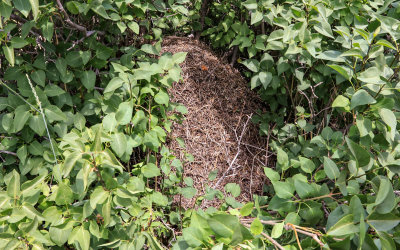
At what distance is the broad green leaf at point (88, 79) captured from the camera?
169cm

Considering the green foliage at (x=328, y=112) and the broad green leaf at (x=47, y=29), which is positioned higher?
the broad green leaf at (x=47, y=29)

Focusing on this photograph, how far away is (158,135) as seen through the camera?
168 centimetres

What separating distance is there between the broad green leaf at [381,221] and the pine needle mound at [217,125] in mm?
1075

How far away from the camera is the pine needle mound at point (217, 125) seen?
2.19m

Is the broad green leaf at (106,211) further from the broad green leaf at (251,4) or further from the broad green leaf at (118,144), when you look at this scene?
the broad green leaf at (251,4)

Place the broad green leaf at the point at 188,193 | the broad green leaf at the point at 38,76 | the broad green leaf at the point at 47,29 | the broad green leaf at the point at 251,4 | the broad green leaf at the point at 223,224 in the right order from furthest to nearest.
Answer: the broad green leaf at the point at 251,4 → the broad green leaf at the point at 188,193 → the broad green leaf at the point at 38,76 → the broad green leaf at the point at 47,29 → the broad green leaf at the point at 223,224

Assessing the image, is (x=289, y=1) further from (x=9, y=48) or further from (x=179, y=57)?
(x=9, y=48)

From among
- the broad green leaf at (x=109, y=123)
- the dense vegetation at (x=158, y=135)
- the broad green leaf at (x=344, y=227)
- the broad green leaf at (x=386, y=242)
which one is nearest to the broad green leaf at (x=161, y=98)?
the dense vegetation at (x=158, y=135)

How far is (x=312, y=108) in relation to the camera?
6.93ft

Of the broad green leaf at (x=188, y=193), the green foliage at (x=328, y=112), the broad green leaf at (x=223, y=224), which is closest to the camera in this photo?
the broad green leaf at (x=223, y=224)

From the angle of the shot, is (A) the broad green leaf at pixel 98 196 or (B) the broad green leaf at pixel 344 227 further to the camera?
(A) the broad green leaf at pixel 98 196

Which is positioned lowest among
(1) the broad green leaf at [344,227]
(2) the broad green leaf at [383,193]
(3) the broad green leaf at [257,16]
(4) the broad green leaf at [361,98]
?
(1) the broad green leaf at [344,227]

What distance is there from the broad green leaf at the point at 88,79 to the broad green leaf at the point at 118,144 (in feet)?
1.60

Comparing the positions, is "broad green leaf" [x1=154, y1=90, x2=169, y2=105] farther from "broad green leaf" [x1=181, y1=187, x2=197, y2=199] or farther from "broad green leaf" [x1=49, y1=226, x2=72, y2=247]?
"broad green leaf" [x1=49, y1=226, x2=72, y2=247]
